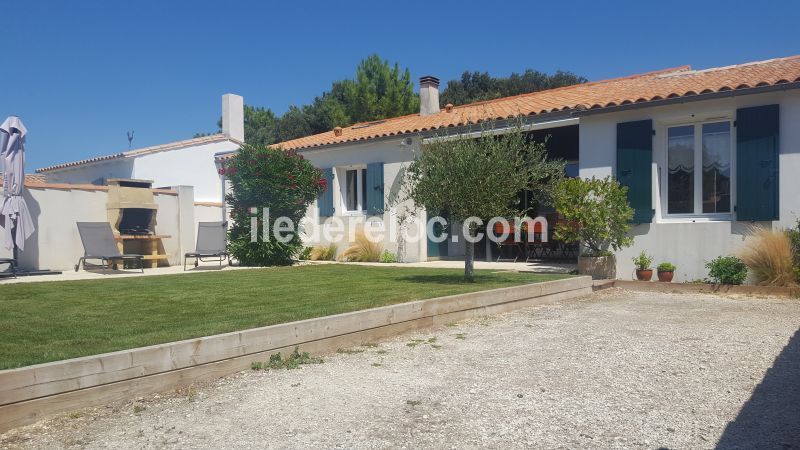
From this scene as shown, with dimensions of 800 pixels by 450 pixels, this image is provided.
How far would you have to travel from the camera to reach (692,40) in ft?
48.4

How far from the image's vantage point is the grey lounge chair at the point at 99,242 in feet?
36.1

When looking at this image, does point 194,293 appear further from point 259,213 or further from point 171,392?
point 259,213

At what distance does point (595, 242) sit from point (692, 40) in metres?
7.42

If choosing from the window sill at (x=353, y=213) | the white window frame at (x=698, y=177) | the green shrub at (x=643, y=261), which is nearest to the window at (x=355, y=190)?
the window sill at (x=353, y=213)

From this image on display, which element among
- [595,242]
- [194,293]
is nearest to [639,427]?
[194,293]

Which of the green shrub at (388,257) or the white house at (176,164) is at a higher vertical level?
the white house at (176,164)

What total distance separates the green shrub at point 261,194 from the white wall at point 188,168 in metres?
10.9

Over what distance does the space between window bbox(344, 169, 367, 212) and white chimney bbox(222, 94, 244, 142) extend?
959 cm

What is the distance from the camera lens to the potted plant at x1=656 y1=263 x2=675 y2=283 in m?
10.2

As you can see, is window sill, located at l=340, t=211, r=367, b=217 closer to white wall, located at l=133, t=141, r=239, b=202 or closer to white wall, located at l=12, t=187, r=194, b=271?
white wall, located at l=12, t=187, r=194, b=271

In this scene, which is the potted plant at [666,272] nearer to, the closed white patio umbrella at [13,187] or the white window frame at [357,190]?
the white window frame at [357,190]

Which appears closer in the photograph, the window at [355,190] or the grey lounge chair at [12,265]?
the grey lounge chair at [12,265]

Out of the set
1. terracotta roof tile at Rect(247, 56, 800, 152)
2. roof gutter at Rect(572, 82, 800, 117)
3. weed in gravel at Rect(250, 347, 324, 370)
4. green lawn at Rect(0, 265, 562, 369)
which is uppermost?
terracotta roof tile at Rect(247, 56, 800, 152)

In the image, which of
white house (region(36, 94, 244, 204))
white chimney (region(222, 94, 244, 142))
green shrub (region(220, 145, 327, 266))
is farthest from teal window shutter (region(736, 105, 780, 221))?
white chimney (region(222, 94, 244, 142))
